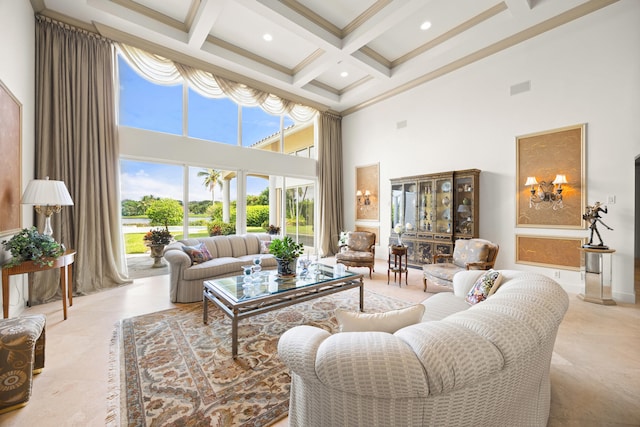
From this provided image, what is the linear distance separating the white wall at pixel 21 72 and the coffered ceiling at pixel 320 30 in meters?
0.61

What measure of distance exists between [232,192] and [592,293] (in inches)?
244

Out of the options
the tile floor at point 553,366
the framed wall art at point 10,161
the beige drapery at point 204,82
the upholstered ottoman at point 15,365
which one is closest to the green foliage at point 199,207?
the tile floor at point 553,366

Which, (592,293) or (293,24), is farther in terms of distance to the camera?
(293,24)

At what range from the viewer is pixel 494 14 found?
12.9 ft

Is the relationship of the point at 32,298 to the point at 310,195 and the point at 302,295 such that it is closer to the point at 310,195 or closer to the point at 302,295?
the point at 302,295

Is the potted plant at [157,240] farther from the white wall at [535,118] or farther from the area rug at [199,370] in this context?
the white wall at [535,118]

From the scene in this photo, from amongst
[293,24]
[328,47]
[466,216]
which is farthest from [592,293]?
[293,24]

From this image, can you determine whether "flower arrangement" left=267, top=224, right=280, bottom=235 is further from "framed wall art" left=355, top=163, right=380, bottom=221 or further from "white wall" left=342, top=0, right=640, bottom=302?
"white wall" left=342, top=0, right=640, bottom=302

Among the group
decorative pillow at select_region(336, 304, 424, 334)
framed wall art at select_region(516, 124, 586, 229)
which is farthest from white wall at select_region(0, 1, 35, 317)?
framed wall art at select_region(516, 124, 586, 229)

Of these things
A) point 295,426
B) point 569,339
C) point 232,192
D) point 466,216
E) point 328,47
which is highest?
point 328,47

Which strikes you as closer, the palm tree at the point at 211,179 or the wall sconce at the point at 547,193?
the wall sconce at the point at 547,193

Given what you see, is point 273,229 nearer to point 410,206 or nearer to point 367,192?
point 367,192

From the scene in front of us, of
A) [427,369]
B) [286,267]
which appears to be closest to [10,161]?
[286,267]

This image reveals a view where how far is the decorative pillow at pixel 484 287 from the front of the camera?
6.62 ft
